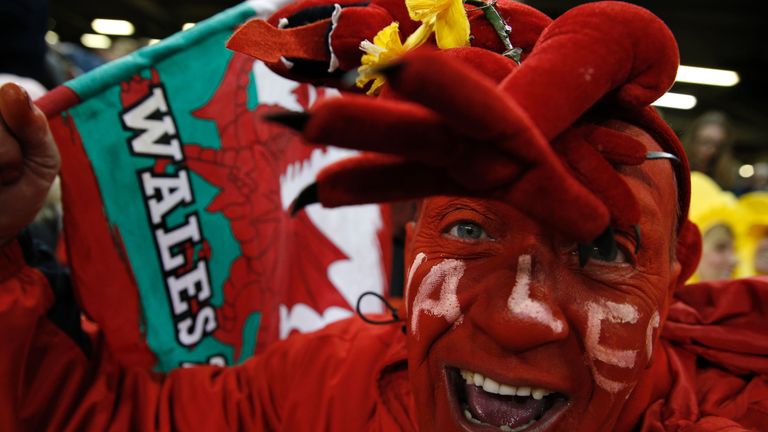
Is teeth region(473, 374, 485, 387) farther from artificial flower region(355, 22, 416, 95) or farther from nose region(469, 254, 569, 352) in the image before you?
artificial flower region(355, 22, 416, 95)

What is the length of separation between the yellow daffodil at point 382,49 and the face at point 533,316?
22 cm

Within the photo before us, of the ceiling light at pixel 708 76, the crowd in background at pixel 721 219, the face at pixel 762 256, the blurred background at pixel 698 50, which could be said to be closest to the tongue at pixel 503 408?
the blurred background at pixel 698 50

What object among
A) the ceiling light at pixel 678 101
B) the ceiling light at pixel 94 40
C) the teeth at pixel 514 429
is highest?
the teeth at pixel 514 429

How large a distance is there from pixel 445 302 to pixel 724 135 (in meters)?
3.49

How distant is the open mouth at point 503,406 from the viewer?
98cm

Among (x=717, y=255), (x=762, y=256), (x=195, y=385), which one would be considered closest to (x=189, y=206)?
(x=195, y=385)

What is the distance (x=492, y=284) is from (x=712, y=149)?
3.40m

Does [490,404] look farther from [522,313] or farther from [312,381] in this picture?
[312,381]

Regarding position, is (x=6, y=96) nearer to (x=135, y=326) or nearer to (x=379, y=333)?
(x=135, y=326)

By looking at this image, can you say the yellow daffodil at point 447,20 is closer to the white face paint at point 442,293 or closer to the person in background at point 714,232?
the white face paint at point 442,293

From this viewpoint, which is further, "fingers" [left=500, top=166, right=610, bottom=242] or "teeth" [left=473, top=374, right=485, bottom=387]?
"teeth" [left=473, top=374, right=485, bottom=387]

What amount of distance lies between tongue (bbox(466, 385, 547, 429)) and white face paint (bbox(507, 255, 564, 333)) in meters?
0.15

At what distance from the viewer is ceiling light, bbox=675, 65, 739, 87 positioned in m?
10.7

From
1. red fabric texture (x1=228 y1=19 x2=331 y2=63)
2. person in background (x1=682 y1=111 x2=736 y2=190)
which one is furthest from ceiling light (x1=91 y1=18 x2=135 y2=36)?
red fabric texture (x1=228 y1=19 x2=331 y2=63)
